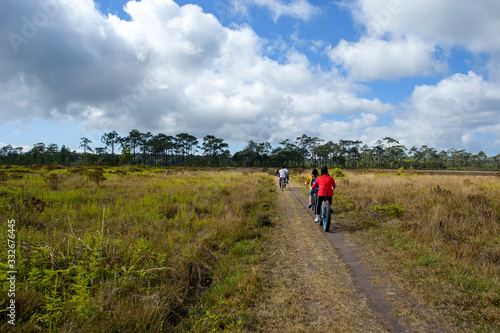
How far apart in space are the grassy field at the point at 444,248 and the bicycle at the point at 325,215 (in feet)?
2.44

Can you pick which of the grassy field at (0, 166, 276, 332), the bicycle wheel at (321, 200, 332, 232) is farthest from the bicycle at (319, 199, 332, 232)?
the grassy field at (0, 166, 276, 332)

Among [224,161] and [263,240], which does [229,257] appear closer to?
[263,240]

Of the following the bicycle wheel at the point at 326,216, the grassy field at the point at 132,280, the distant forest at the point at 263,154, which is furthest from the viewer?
the distant forest at the point at 263,154

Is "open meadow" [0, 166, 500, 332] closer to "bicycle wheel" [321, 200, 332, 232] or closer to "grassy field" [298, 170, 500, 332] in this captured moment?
"grassy field" [298, 170, 500, 332]

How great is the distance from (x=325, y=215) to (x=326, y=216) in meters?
0.12

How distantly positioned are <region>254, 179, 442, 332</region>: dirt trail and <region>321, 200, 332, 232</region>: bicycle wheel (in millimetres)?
1269

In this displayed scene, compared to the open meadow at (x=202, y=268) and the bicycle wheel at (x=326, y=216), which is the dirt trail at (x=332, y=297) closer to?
the open meadow at (x=202, y=268)

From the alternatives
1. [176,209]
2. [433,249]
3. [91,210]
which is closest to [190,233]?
[176,209]

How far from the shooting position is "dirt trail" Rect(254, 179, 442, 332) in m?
2.93

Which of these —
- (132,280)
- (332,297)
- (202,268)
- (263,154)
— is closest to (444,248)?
(332,297)

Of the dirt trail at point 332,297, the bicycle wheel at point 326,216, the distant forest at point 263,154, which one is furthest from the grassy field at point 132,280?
the distant forest at point 263,154

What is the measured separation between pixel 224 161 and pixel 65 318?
301 ft

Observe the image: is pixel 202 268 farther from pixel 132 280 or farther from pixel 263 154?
pixel 263 154

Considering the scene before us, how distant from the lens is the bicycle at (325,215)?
280 inches
